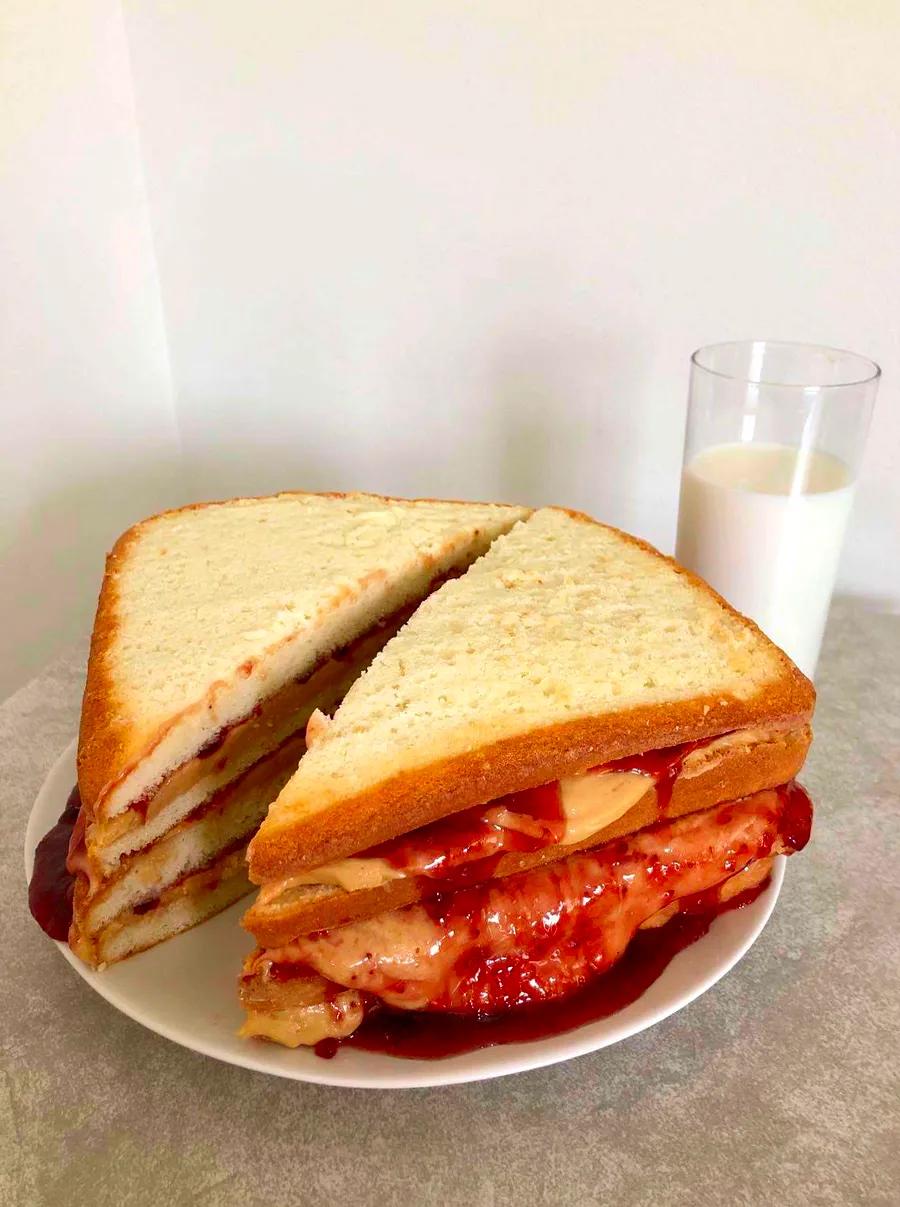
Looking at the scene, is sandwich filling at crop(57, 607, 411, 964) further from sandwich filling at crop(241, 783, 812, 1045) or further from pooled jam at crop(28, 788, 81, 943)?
sandwich filling at crop(241, 783, 812, 1045)

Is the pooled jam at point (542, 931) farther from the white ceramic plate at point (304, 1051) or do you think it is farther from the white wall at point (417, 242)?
the white wall at point (417, 242)

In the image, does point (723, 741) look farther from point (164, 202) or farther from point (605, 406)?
point (164, 202)

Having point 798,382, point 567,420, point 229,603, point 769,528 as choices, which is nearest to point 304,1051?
point 229,603

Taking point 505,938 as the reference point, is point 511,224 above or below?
above

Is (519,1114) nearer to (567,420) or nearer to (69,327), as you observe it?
(567,420)

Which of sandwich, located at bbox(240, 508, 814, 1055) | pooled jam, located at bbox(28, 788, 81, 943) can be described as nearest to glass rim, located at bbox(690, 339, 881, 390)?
Result: sandwich, located at bbox(240, 508, 814, 1055)
